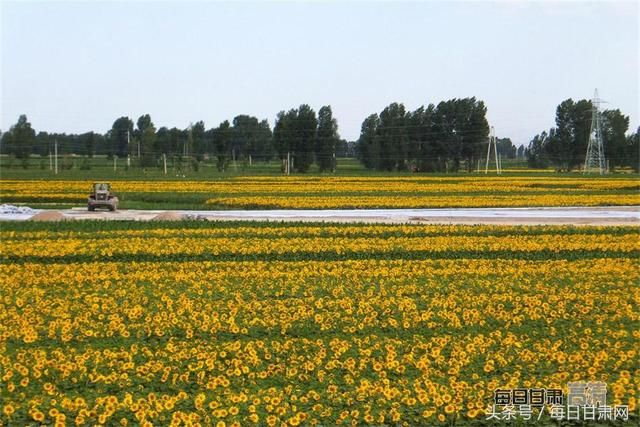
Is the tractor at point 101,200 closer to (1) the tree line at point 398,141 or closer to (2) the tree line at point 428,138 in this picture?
(1) the tree line at point 398,141

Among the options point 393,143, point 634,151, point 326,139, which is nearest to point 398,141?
point 393,143

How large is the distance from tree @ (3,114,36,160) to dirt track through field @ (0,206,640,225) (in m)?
54.3

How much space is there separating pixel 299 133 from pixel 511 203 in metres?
46.0

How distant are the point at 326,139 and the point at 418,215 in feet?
160

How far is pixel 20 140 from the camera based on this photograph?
258 feet

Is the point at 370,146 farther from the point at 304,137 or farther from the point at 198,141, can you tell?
the point at 198,141

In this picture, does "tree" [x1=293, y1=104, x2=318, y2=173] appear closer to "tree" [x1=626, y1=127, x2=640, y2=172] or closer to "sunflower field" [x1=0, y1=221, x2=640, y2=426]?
"tree" [x1=626, y1=127, x2=640, y2=172]

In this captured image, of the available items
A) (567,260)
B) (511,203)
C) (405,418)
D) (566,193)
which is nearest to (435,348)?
(405,418)

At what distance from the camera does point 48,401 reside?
20.9 ft

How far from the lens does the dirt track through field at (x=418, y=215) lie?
77.8 ft

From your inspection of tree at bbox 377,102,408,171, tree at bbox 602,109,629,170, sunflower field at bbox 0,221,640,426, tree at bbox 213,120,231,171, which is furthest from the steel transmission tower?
sunflower field at bbox 0,221,640,426

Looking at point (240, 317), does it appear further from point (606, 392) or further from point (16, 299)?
point (606, 392)

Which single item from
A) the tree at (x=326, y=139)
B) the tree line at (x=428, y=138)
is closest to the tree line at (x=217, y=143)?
the tree at (x=326, y=139)

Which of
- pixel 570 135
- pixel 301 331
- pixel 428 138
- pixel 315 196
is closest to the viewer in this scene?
pixel 301 331
